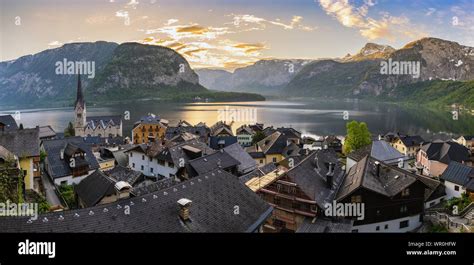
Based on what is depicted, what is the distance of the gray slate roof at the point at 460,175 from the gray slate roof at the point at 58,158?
65.7 feet

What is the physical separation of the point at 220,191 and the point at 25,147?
864 cm

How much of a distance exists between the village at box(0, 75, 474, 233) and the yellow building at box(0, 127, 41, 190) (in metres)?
0.03

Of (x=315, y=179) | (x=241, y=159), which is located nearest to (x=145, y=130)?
(x=241, y=159)

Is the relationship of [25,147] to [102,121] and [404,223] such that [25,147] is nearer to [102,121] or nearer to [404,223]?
[404,223]

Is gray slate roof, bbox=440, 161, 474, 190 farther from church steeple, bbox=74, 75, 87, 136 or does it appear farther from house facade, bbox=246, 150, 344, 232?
church steeple, bbox=74, 75, 87, 136

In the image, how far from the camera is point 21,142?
12664 millimetres

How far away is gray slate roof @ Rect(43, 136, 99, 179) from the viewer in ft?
58.1

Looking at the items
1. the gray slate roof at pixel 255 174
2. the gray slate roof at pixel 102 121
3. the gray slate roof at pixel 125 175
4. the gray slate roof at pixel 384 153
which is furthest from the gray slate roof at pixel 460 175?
the gray slate roof at pixel 102 121

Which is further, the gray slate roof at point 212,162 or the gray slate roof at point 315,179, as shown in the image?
the gray slate roof at point 212,162

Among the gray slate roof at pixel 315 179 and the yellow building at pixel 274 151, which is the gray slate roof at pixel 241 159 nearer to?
the gray slate roof at pixel 315 179

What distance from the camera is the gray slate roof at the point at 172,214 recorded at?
5.20 metres

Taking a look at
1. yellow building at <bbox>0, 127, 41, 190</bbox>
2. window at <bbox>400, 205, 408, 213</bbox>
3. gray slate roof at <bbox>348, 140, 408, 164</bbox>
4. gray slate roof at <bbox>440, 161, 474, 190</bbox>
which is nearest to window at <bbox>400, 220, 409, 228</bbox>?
window at <bbox>400, 205, 408, 213</bbox>

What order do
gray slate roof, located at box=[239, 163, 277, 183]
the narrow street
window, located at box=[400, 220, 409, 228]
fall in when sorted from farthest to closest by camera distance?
gray slate roof, located at box=[239, 163, 277, 183] < the narrow street < window, located at box=[400, 220, 409, 228]
